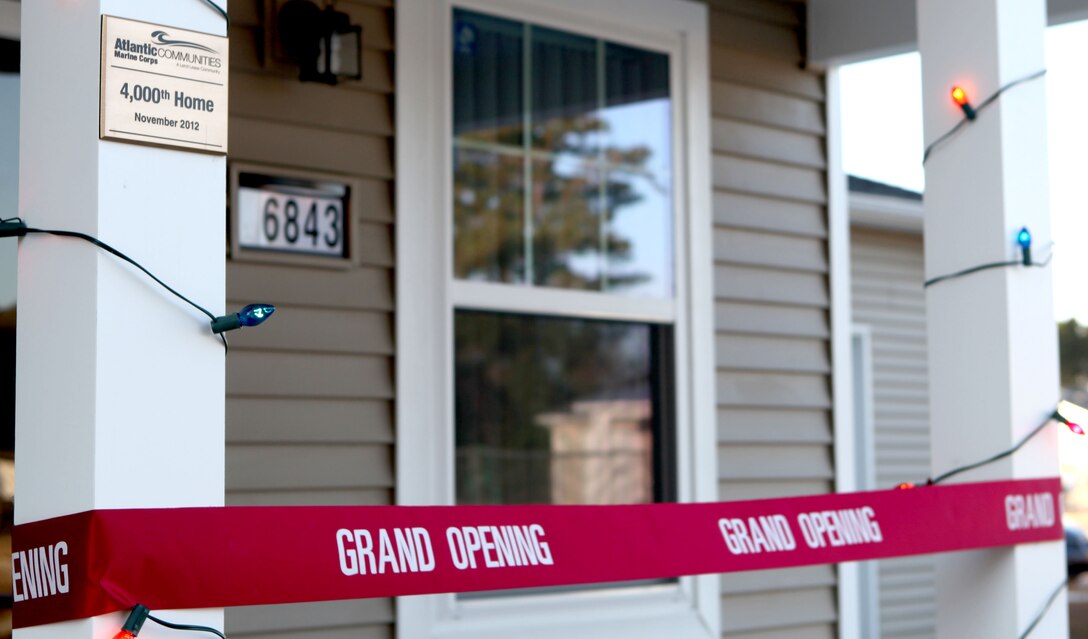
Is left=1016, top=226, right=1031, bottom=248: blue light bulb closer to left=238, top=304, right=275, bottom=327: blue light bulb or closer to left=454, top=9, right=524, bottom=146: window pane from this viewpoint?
left=454, top=9, right=524, bottom=146: window pane

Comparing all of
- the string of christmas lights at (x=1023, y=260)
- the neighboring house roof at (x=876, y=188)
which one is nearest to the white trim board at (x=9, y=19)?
the string of christmas lights at (x=1023, y=260)

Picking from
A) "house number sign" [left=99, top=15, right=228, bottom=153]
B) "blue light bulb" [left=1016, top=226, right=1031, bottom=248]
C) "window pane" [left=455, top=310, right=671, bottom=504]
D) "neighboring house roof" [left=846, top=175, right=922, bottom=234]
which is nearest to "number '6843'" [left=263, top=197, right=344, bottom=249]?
"window pane" [left=455, top=310, right=671, bottom=504]

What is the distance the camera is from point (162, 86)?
179 centimetres

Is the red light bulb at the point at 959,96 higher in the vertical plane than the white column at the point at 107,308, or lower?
higher

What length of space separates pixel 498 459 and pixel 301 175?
1.31 metres

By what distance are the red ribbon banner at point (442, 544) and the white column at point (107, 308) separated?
39mm

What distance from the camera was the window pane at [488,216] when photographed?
396 centimetres

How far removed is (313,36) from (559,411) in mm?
1864

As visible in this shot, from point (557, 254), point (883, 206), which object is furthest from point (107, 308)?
point (883, 206)

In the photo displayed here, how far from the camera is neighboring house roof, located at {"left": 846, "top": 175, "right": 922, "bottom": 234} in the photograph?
7855mm

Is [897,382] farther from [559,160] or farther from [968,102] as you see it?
[968,102]

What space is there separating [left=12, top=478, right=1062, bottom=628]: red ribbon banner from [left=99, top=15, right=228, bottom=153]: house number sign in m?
0.52

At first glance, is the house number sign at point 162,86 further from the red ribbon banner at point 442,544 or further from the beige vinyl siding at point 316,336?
the beige vinyl siding at point 316,336

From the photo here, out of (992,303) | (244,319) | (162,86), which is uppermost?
(162,86)
